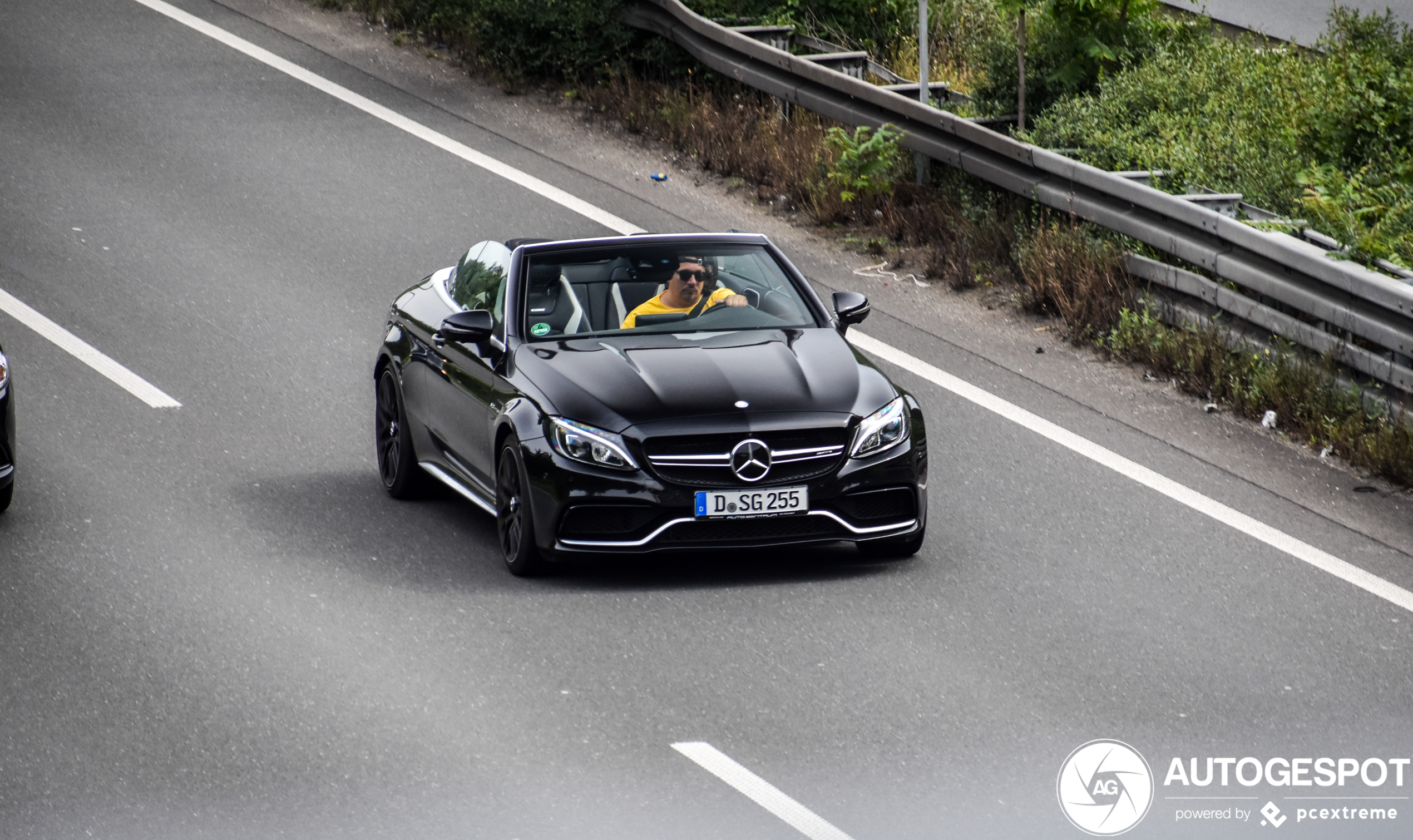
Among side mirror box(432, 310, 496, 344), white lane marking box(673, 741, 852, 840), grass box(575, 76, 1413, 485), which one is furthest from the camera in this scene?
grass box(575, 76, 1413, 485)

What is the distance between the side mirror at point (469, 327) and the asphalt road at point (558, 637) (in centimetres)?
106

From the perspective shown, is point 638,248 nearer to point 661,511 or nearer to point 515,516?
point 515,516

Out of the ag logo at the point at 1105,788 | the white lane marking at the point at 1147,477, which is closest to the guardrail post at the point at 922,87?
the white lane marking at the point at 1147,477

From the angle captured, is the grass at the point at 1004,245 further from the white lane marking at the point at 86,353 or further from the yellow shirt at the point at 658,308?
the white lane marking at the point at 86,353

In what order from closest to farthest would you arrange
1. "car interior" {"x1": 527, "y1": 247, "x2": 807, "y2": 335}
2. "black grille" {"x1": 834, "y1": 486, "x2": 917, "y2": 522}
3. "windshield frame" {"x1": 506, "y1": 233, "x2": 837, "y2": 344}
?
"black grille" {"x1": 834, "y1": 486, "x2": 917, "y2": 522}, "windshield frame" {"x1": 506, "y1": 233, "x2": 837, "y2": 344}, "car interior" {"x1": 527, "y1": 247, "x2": 807, "y2": 335}

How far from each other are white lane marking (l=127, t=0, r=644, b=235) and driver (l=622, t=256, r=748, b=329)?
4.64 m

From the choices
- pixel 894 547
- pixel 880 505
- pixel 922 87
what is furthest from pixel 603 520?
pixel 922 87

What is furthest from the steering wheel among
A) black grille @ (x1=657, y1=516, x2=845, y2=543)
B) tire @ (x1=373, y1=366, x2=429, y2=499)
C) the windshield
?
tire @ (x1=373, y1=366, x2=429, y2=499)

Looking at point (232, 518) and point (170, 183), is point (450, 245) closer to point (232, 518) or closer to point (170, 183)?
point (170, 183)

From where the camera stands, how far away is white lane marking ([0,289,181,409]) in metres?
13.3

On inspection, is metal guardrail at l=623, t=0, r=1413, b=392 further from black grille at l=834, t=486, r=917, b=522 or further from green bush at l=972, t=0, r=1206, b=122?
black grille at l=834, t=486, r=917, b=522

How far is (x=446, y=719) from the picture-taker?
822 cm

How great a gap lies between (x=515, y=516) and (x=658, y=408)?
0.93 meters

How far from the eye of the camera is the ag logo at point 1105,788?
7254mm
